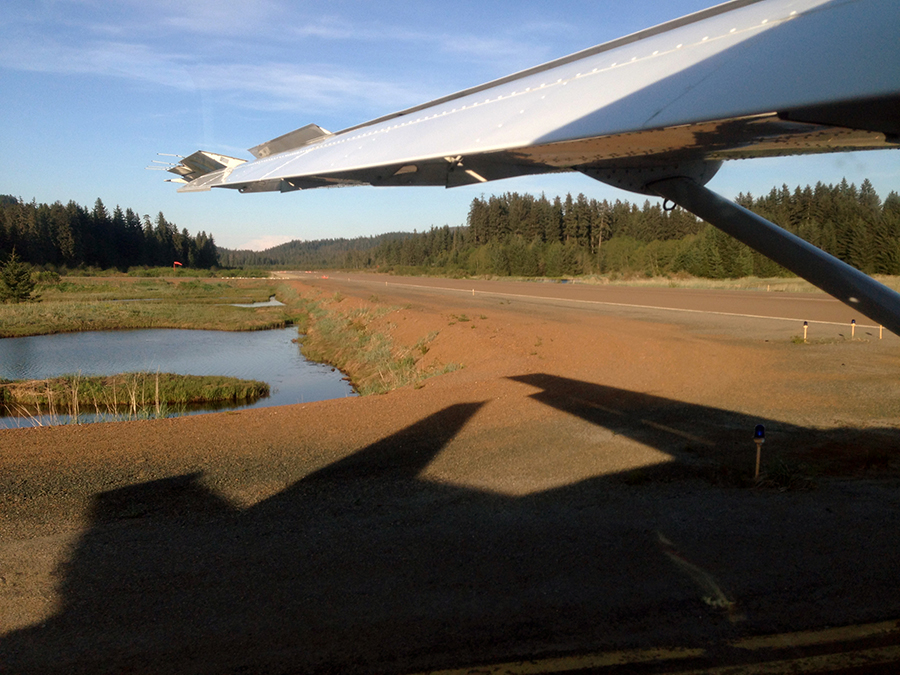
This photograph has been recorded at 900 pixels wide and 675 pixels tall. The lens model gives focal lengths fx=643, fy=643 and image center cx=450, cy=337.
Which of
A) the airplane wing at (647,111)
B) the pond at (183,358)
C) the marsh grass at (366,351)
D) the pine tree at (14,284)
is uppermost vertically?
the airplane wing at (647,111)

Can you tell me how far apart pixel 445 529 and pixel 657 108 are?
16.7ft

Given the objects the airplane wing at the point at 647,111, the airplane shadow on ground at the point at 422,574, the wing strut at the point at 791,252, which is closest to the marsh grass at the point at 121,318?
the airplane shadow on ground at the point at 422,574

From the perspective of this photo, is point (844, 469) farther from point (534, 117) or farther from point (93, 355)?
point (93, 355)

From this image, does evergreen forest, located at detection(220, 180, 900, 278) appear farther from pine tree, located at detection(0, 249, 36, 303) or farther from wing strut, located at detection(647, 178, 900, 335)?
pine tree, located at detection(0, 249, 36, 303)

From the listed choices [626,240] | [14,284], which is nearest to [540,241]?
[626,240]

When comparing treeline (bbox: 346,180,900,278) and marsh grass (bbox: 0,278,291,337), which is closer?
treeline (bbox: 346,180,900,278)

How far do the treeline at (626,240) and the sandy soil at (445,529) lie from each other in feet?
55.9

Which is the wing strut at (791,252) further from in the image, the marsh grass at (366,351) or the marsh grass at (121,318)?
the marsh grass at (121,318)

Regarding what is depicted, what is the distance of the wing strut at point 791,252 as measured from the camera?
3.41m

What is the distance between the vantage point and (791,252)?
3.57m

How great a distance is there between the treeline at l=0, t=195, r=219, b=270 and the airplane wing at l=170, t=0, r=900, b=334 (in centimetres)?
12186

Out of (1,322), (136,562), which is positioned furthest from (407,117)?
(1,322)

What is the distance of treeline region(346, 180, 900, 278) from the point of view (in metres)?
27.6

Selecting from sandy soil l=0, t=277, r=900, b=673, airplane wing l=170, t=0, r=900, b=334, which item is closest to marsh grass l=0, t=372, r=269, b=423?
sandy soil l=0, t=277, r=900, b=673
